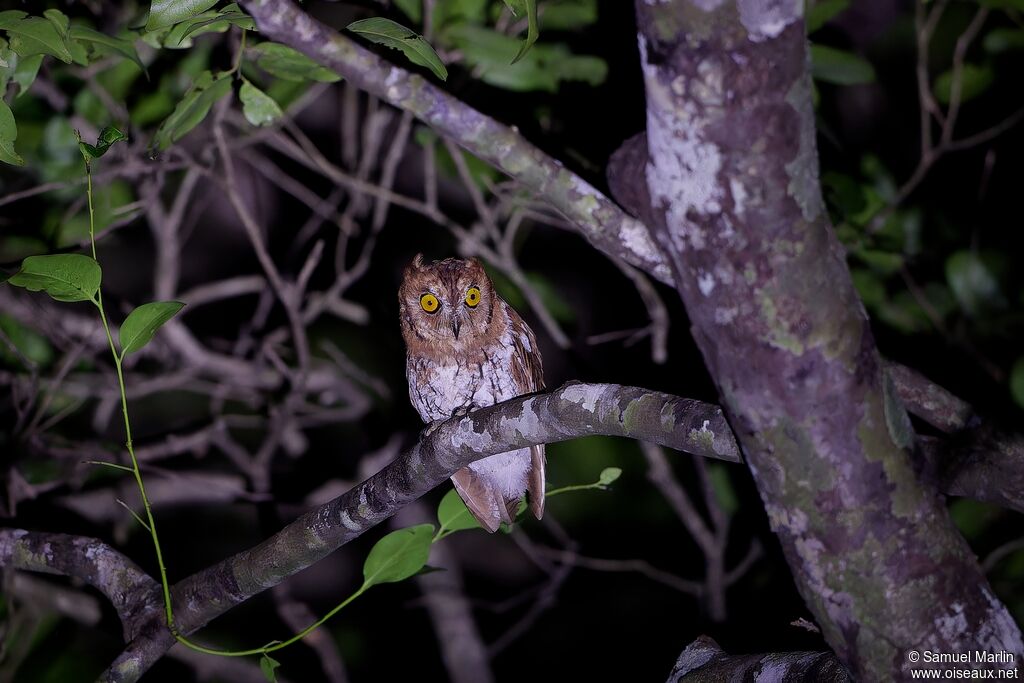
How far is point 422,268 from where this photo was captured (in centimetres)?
264

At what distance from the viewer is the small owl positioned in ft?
8.36

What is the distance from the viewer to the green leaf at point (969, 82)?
2676 mm

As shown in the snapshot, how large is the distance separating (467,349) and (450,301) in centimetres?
17

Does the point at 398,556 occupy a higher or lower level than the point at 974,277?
lower

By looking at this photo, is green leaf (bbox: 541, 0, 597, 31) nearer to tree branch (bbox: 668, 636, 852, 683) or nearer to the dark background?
the dark background

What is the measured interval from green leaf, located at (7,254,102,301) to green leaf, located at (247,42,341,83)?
632 mm

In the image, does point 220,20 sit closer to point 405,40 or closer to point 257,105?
point 405,40

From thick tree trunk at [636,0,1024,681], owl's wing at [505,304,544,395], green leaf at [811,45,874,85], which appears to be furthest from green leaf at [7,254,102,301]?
green leaf at [811,45,874,85]

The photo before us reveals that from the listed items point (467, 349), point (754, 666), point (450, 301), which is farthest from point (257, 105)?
point (754, 666)

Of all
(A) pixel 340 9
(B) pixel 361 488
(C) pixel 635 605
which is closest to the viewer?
(B) pixel 361 488

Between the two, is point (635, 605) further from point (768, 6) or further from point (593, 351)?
point (768, 6)

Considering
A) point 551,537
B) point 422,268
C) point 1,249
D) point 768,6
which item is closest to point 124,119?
point 1,249

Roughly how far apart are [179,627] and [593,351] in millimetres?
3185

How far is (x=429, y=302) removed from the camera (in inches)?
102
